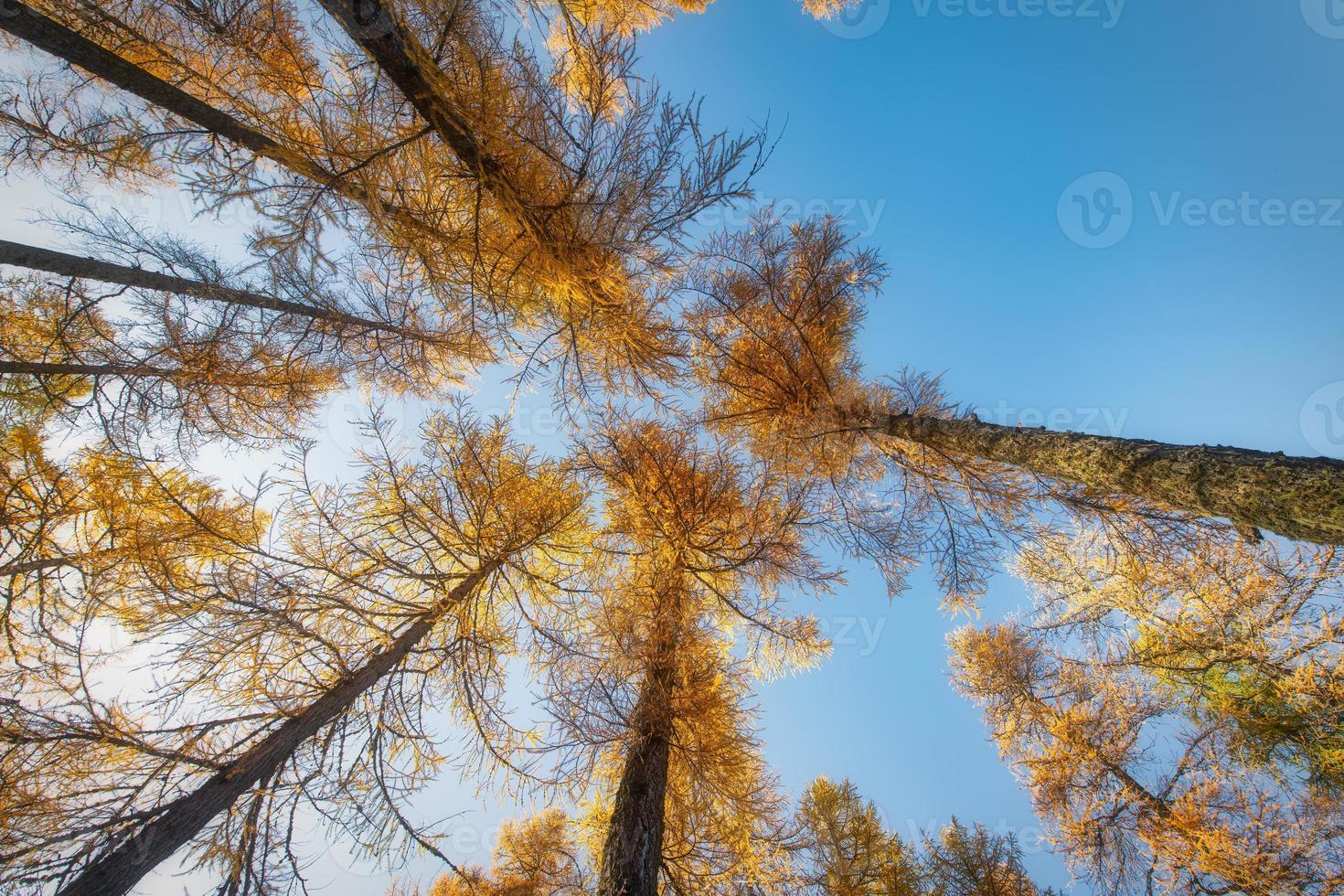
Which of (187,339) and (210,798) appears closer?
(210,798)

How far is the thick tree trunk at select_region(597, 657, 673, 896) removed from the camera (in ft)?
11.6

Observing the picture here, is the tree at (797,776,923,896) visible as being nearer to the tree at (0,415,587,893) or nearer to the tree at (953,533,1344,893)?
the tree at (953,533,1344,893)

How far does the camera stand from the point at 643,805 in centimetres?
394

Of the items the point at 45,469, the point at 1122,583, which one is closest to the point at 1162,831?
the point at 1122,583

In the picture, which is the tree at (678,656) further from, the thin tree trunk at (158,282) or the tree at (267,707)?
the thin tree trunk at (158,282)

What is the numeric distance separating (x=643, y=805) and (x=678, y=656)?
A: 4.35 ft

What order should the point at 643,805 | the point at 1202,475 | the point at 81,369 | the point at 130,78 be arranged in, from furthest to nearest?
the point at 81,369 < the point at 643,805 < the point at 130,78 < the point at 1202,475

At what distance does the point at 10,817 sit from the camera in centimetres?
254

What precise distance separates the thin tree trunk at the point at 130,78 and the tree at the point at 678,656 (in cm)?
286

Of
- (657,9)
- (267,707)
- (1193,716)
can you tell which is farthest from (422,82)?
(1193,716)

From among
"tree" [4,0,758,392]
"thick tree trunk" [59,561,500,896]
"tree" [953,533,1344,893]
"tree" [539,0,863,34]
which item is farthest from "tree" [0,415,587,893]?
"tree" [539,0,863,34]

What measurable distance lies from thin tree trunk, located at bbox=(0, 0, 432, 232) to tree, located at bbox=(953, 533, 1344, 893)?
6.77 metres

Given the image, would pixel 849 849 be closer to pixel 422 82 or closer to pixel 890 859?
pixel 890 859

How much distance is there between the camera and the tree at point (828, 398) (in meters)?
3.55
